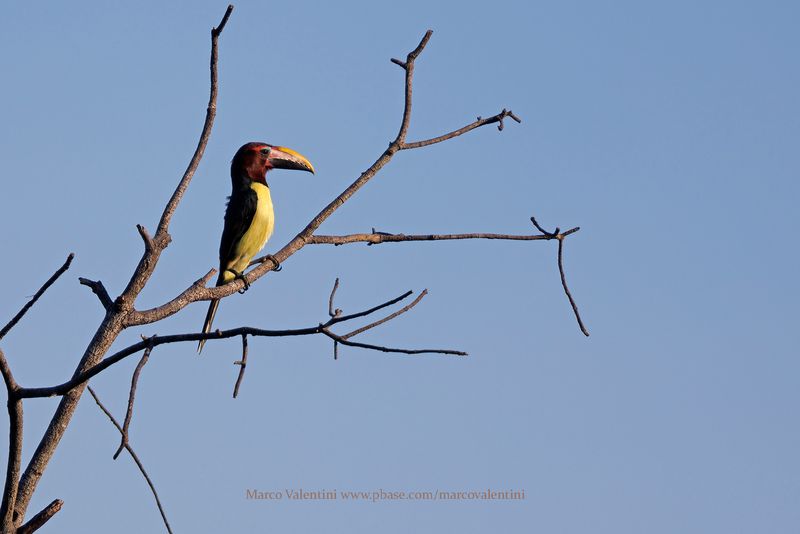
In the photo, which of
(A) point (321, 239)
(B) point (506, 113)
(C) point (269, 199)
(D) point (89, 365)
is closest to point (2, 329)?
(D) point (89, 365)

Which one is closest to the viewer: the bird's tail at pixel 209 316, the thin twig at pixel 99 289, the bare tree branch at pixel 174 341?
the bare tree branch at pixel 174 341

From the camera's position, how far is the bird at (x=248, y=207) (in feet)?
24.2

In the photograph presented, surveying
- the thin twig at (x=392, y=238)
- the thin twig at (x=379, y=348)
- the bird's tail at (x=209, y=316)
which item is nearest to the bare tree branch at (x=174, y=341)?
the thin twig at (x=379, y=348)

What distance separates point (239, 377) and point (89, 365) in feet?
1.71

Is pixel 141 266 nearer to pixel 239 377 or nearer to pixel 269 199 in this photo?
pixel 239 377

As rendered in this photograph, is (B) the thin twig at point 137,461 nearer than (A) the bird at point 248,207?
Yes

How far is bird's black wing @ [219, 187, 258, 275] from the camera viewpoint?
7.39m

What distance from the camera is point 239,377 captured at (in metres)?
3.47

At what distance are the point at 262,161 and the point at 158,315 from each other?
12.6 ft

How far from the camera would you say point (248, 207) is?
24.4ft

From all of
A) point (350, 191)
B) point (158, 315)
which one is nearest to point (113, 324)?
point (158, 315)

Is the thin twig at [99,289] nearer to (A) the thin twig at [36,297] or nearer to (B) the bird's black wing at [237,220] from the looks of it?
(A) the thin twig at [36,297]

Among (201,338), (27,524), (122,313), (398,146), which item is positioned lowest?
(27,524)

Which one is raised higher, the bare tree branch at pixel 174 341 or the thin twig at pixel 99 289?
the thin twig at pixel 99 289
